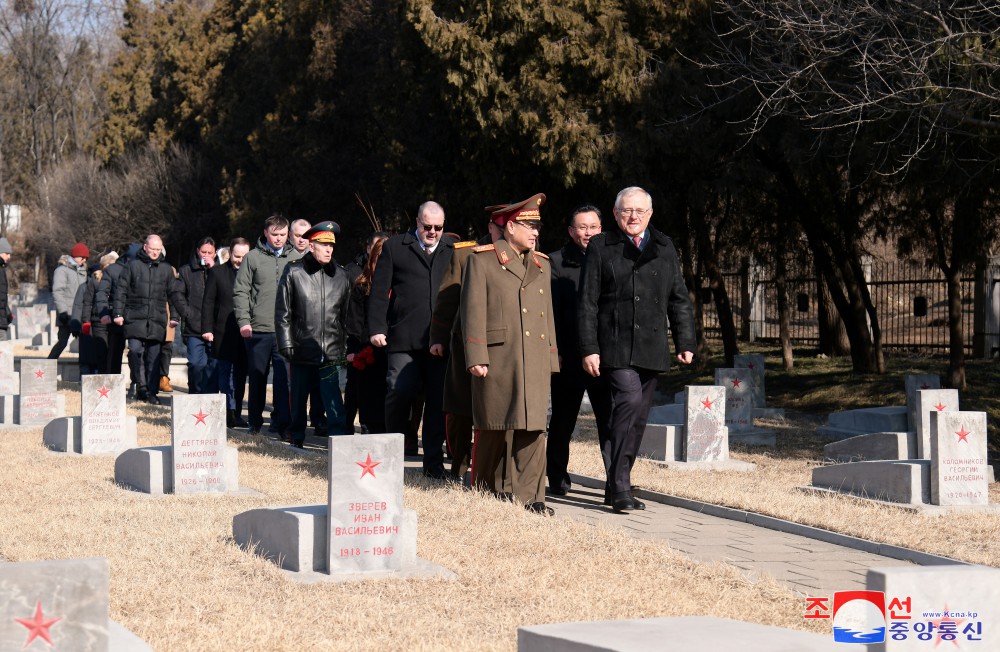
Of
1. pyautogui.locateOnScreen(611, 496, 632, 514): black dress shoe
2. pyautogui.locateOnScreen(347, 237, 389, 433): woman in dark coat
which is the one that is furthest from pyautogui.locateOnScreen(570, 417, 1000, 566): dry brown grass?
pyautogui.locateOnScreen(347, 237, 389, 433): woman in dark coat

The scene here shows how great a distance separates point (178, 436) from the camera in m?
10.2

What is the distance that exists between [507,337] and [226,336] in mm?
6756

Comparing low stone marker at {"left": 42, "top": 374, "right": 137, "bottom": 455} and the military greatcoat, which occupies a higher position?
the military greatcoat

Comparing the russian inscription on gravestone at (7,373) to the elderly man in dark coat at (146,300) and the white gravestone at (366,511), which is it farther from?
the white gravestone at (366,511)

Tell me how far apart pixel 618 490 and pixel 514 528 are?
5.13ft

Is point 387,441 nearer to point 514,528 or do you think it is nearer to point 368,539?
point 368,539

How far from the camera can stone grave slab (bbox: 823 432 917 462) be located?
39.7 ft

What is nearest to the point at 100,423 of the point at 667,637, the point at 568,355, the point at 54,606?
the point at 568,355

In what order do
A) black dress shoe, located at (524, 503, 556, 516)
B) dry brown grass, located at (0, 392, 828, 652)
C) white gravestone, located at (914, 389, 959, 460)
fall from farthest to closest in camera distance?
1. white gravestone, located at (914, 389, 959, 460)
2. black dress shoe, located at (524, 503, 556, 516)
3. dry brown grass, located at (0, 392, 828, 652)

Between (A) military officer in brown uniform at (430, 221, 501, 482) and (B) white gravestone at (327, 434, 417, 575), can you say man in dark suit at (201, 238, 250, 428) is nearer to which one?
(A) military officer in brown uniform at (430, 221, 501, 482)

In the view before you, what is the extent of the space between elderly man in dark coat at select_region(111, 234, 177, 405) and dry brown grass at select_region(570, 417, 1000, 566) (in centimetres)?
682

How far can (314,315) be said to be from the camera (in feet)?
42.6

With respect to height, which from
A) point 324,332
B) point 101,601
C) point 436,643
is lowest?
point 436,643

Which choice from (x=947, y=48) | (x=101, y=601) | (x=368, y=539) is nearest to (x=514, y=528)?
(x=368, y=539)
